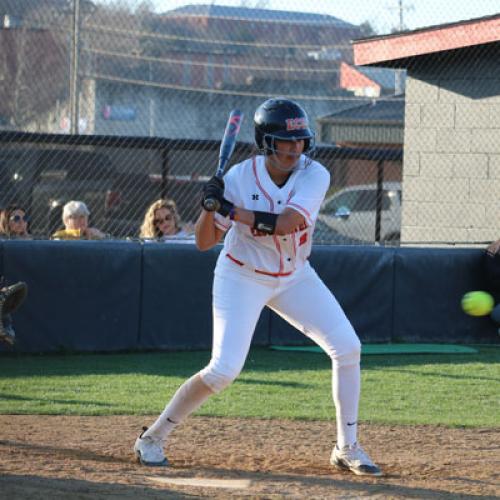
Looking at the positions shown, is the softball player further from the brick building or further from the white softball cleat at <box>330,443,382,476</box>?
the brick building

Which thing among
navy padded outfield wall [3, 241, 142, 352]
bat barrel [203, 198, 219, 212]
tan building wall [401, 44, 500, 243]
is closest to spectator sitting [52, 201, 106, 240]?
navy padded outfield wall [3, 241, 142, 352]

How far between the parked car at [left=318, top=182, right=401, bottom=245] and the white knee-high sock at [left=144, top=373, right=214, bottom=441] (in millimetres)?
10442

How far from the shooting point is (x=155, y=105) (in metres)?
16.4

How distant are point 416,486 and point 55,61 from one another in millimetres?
8827

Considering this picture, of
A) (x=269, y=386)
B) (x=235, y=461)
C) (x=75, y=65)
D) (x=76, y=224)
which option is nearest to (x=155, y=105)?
(x=75, y=65)

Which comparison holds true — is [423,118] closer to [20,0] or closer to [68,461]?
[20,0]

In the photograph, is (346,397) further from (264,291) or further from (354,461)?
(264,291)

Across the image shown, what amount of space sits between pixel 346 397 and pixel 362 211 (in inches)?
445

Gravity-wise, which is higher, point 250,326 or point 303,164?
point 303,164

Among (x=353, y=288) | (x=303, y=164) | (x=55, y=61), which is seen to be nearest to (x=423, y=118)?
(x=353, y=288)

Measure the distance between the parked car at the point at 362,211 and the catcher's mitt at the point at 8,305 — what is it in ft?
31.0

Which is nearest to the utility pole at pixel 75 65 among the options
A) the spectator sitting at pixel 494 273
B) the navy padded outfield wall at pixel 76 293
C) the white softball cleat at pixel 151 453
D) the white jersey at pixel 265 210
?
the navy padded outfield wall at pixel 76 293

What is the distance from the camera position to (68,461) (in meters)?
4.87

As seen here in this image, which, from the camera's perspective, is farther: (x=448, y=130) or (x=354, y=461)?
(x=448, y=130)
